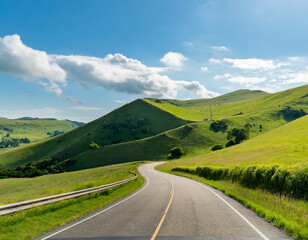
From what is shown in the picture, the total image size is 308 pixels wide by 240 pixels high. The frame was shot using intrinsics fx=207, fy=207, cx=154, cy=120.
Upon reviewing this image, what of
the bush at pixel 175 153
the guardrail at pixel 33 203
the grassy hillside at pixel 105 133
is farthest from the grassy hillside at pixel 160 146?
the guardrail at pixel 33 203

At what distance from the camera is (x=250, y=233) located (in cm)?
752

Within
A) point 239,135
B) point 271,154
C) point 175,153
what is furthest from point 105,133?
point 271,154

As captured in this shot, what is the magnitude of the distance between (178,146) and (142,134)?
147ft

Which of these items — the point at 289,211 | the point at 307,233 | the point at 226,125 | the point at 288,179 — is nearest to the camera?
the point at 307,233

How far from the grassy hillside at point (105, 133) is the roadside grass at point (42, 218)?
373 feet

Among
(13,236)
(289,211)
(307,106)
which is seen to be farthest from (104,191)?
(307,106)

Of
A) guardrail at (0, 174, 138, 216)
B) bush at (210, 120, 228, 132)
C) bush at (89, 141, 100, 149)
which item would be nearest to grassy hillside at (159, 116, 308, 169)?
guardrail at (0, 174, 138, 216)

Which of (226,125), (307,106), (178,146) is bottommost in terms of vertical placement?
(178,146)

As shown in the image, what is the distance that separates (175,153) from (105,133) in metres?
64.3

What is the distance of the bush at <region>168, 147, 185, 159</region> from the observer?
334 feet

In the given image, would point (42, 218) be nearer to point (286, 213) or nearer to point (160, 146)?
point (286, 213)

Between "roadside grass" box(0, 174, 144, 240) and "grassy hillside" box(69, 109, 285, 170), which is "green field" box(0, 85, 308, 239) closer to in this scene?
"grassy hillside" box(69, 109, 285, 170)

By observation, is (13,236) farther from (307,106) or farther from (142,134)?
(307,106)

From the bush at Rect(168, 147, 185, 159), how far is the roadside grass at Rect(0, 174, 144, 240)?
89.6 m
